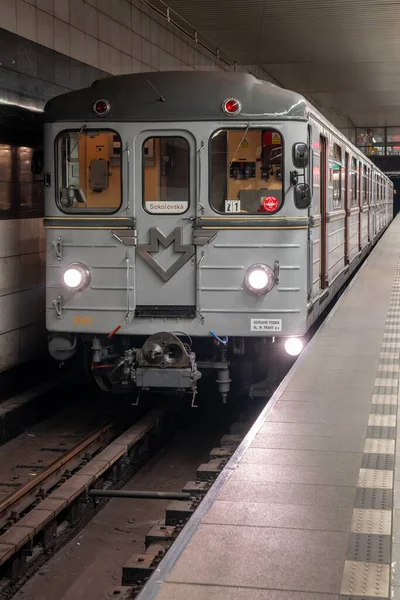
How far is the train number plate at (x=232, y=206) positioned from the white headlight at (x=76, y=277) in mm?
1396

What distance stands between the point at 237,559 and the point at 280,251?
459cm

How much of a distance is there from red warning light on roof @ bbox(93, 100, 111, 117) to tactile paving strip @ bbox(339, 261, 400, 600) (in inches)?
132

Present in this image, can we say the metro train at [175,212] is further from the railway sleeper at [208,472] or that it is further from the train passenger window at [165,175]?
the railway sleeper at [208,472]

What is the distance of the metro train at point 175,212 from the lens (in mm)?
8328

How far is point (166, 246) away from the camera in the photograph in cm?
836

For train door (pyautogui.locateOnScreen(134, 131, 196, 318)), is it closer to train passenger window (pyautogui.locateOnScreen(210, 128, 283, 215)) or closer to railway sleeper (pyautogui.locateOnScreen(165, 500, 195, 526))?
train passenger window (pyautogui.locateOnScreen(210, 128, 283, 215))

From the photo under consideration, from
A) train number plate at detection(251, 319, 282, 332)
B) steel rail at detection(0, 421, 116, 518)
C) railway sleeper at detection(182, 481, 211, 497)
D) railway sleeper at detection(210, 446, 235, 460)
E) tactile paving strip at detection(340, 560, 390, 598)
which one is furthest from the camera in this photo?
train number plate at detection(251, 319, 282, 332)

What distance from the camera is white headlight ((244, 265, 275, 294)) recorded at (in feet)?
27.2

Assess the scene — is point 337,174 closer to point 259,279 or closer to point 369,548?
point 259,279

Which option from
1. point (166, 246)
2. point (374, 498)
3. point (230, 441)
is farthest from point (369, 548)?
point (166, 246)

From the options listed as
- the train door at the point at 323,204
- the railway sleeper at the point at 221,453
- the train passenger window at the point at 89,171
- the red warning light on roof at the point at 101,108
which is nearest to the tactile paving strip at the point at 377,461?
the railway sleeper at the point at 221,453

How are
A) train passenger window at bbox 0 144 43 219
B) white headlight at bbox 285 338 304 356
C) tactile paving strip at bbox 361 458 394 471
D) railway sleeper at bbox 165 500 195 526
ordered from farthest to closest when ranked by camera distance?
train passenger window at bbox 0 144 43 219
white headlight at bbox 285 338 304 356
railway sleeper at bbox 165 500 195 526
tactile paving strip at bbox 361 458 394 471

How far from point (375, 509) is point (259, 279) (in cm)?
378

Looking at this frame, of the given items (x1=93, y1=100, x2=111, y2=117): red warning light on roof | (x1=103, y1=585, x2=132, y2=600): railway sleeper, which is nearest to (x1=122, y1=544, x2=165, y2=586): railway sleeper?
(x1=103, y1=585, x2=132, y2=600): railway sleeper
